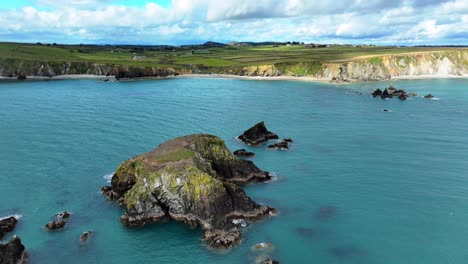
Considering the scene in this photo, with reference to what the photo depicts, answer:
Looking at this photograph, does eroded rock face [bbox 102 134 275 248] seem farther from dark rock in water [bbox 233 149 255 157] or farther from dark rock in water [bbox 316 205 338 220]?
dark rock in water [bbox 233 149 255 157]

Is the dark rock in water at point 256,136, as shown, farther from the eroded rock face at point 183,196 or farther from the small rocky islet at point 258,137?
the eroded rock face at point 183,196

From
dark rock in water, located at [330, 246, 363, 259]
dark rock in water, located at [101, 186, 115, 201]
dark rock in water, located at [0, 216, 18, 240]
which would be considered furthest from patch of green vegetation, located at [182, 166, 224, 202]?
dark rock in water, located at [0, 216, 18, 240]

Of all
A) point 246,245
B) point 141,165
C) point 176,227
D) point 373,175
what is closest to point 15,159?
point 141,165

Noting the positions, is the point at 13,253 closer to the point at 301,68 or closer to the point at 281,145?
the point at 281,145

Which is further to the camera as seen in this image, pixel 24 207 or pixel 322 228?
pixel 24 207

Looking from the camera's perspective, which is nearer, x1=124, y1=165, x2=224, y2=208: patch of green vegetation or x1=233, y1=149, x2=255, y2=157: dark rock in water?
x1=124, y1=165, x2=224, y2=208: patch of green vegetation

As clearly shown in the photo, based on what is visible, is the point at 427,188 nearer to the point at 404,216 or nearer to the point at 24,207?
the point at 404,216
